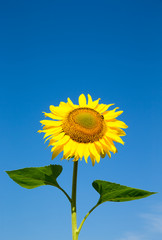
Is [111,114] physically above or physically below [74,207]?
above

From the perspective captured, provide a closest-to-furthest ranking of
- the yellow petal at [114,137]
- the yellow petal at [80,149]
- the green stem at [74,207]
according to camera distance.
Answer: the green stem at [74,207]
the yellow petal at [80,149]
the yellow petal at [114,137]

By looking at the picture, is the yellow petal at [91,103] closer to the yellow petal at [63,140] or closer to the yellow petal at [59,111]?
the yellow petal at [59,111]

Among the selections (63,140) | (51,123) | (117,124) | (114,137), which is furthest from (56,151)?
(117,124)

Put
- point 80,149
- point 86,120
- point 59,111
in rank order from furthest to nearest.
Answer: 1. point 59,111
2. point 86,120
3. point 80,149

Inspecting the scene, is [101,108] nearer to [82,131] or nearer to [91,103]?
[91,103]

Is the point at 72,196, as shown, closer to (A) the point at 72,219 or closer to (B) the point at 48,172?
(A) the point at 72,219

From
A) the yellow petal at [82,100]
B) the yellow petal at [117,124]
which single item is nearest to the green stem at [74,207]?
the yellow petal at [117,124]

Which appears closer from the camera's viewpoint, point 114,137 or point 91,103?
point 114,137
